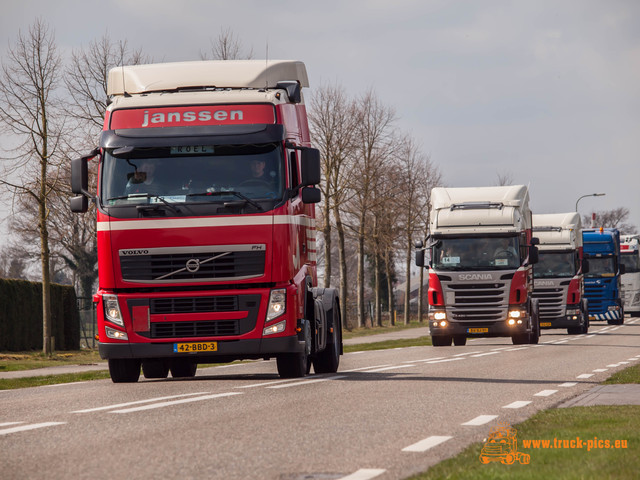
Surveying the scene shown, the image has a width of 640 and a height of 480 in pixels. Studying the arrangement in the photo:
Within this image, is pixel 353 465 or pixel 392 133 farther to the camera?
pixel 392 133

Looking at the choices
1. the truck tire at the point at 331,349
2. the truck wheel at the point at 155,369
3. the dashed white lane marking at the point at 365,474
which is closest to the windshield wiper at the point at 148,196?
the truck tire at the point at 331,349

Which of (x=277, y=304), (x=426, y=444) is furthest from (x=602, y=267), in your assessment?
(x=426, y=444)

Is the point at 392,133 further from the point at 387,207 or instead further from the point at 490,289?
the point at 490,289

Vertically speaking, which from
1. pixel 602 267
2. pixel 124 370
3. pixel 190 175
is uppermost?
pixel 190 175

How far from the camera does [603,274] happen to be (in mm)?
45500

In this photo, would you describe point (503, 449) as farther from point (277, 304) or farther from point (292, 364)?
point (292, 364)

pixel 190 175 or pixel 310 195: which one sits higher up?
pixel 190 175

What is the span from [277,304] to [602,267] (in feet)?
111

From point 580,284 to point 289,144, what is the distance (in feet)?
78.8

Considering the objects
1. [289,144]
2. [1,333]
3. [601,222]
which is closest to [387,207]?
[1,333]

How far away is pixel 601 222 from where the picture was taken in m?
113

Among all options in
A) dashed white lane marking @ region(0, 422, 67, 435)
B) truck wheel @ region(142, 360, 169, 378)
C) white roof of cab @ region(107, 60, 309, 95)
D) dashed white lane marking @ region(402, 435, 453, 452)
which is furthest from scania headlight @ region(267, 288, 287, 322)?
dashed white lane marking @ region(402, 435, 453, 452)

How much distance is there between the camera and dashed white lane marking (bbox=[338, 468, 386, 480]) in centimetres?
648

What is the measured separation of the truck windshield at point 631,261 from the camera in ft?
184
